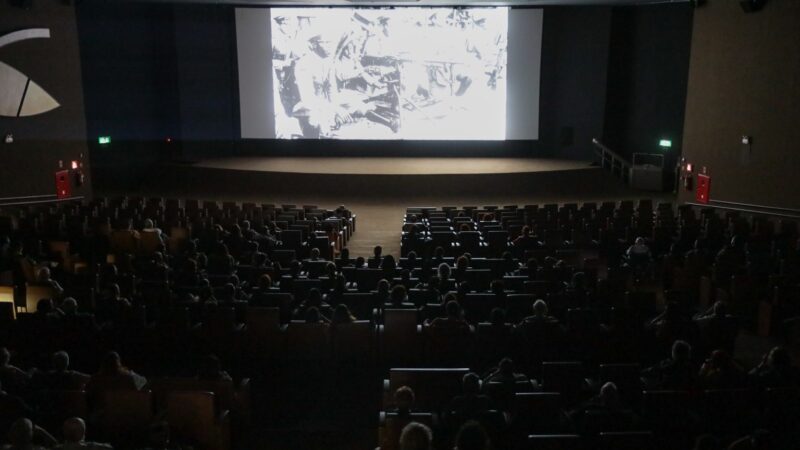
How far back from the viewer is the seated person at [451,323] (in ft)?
23.8

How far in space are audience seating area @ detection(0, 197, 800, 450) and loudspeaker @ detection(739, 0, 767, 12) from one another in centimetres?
542

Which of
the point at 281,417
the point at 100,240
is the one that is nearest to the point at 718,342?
the point at 281,417

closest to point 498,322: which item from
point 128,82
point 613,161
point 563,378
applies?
point 563,378

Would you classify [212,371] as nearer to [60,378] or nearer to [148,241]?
[60,378]

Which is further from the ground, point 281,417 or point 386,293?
point 386,293

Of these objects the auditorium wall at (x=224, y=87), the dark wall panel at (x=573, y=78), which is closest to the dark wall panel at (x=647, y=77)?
the auditorium wall at (x=224, y=87)

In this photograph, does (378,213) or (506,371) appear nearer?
(506,371)

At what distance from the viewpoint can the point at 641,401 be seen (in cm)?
588

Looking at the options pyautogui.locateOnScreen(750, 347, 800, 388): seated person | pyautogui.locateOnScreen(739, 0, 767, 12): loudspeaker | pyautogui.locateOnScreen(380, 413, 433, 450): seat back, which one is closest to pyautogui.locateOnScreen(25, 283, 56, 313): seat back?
pyautogui.locateOnScreen(380, 413, 433, 450): seat back

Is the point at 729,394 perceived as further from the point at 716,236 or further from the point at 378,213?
the point at 378,213

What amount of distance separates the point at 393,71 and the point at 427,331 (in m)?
15.5

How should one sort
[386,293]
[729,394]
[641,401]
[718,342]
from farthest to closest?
1. [386,293]
2. [718,342]
3. [641,401]
4. [729,394]

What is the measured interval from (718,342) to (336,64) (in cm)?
1657

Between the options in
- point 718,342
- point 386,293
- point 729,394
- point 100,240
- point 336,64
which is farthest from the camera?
point 336,64
